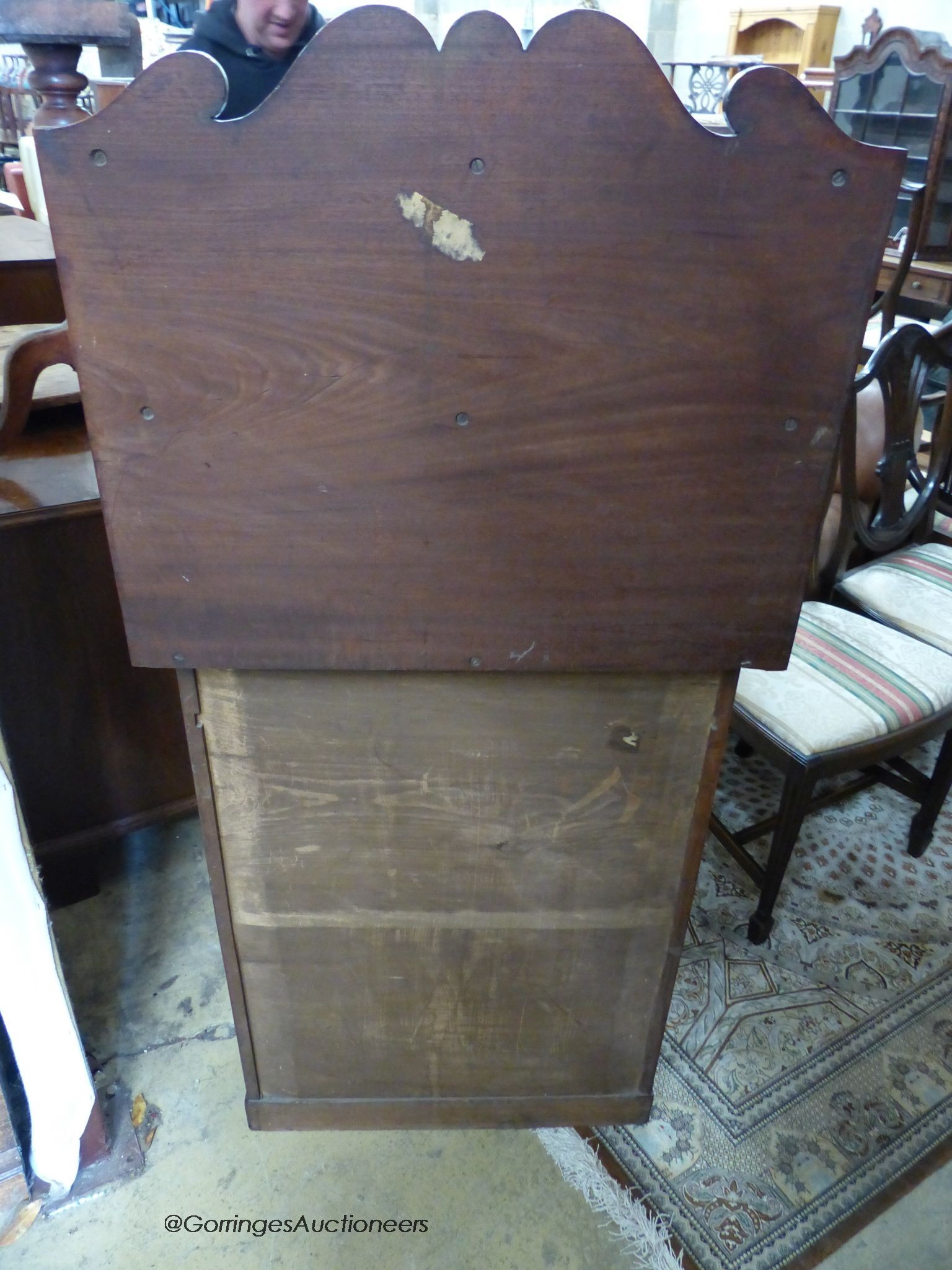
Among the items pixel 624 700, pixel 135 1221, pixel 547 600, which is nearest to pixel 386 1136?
pixel 135 1221

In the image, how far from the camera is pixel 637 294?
679 millimetres

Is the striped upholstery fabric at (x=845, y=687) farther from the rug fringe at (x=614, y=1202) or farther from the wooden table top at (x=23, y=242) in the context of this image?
the wooden table top at (x=23, y=242)

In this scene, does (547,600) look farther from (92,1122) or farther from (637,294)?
(92,1122)

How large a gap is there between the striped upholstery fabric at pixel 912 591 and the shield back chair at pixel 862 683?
38 millimetres

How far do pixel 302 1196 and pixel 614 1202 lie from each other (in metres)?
0.41

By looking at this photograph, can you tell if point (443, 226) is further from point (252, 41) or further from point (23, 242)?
point (23, 242)

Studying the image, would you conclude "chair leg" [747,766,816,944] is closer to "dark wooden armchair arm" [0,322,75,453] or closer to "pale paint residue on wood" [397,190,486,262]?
"pale paint residue on wood" [397,190,486,262]

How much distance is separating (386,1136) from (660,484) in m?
1.01

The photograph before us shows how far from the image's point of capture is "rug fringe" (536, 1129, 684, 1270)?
1.15m

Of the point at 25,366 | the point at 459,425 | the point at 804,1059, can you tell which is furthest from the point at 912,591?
the point at 25,366

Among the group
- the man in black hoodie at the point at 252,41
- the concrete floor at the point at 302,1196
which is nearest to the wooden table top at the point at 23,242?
the man in black hoodie at the point at 252,41

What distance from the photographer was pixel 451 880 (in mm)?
1024

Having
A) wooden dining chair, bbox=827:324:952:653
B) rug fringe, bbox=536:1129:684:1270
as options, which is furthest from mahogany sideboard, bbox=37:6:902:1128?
wooden dining chair, bbox=827:324:952:653

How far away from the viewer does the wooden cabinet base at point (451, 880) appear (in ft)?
2.97
